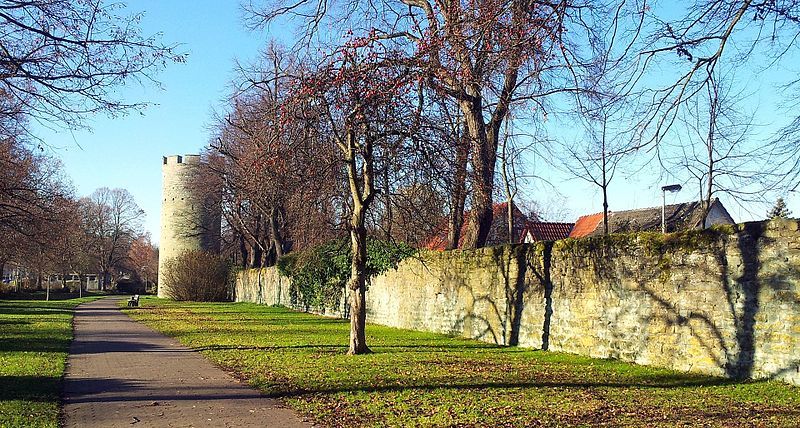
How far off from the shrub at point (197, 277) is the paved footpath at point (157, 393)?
3272 cm

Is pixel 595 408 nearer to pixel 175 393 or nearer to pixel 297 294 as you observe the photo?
pixel 175 393

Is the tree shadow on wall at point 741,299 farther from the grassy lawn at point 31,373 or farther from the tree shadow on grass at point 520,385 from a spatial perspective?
the grassy lawn at point 31,373

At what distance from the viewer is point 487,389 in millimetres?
10117

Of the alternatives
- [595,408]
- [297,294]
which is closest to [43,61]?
[595,408]

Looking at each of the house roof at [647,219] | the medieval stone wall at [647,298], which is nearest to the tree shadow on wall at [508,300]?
the medieval stone wall at [647,298]

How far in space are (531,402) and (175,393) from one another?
446 centimetres

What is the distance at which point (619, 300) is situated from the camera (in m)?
13.3

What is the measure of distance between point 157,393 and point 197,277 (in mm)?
39524

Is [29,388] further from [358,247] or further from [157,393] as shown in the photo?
[358,247]

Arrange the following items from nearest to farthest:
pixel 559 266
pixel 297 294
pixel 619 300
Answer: pixel 619 300, pixel 559 266, pixel 297 294

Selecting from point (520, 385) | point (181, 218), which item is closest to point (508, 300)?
point (520, 385)

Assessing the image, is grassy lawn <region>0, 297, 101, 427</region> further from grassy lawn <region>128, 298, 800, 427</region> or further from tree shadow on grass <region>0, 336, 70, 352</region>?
grassy lawn <region>128, 298, 800, 427</region>

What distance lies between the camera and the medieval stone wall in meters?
10.3

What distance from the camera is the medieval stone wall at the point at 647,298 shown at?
1030 centimetres
